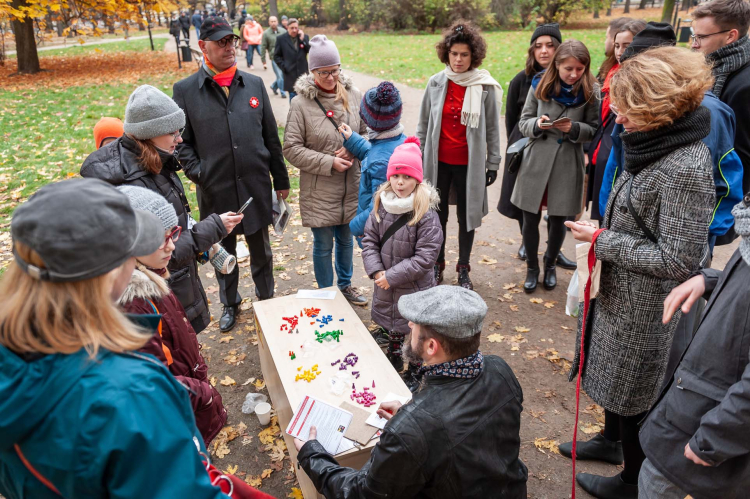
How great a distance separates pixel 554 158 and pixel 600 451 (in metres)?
2.43

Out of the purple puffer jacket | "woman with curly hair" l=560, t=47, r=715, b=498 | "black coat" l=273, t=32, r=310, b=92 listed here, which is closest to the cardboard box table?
the purple puffer jacket

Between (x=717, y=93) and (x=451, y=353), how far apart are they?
9.48 feet

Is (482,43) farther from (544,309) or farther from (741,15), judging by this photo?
(544,309)

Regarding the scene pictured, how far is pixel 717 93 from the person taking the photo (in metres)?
3.46

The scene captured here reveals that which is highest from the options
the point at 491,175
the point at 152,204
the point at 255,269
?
the point at 152,204

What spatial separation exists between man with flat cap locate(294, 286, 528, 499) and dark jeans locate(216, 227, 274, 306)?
2.57 meters

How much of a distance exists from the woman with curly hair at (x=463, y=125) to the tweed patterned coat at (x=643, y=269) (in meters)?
1.93

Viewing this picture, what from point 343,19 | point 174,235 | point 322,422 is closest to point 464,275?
point 322,422

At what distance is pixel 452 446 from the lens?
181cm

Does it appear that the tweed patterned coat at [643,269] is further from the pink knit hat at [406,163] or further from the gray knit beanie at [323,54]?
the gray knit beanie at [323,54]

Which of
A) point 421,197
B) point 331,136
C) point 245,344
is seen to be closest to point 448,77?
point 331,136

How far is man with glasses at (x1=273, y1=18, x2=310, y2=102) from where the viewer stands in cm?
1113

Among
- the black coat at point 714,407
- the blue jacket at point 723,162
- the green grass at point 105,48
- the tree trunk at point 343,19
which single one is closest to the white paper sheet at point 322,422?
the black coat at point 714,407

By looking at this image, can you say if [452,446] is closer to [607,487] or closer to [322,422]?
[322,422]
